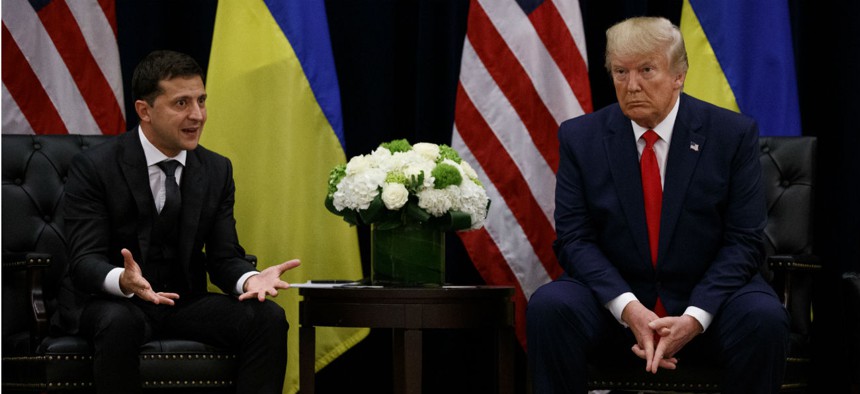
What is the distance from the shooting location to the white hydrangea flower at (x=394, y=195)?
3.21 meters

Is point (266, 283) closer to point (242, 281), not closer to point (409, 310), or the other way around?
point (242, 281)

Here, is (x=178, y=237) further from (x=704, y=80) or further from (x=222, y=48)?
(x=704, y=80)

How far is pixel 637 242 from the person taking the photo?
10.1 ft

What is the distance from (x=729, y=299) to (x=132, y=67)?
9.07 ft

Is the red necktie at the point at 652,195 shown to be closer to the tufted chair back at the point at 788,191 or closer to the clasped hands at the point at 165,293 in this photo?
the tufted chair back at the point at 788,191

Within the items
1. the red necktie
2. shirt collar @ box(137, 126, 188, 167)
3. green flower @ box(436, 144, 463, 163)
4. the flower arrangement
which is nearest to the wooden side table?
the flower arrangement

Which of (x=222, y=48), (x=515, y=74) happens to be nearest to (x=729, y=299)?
(x=515, y=74)

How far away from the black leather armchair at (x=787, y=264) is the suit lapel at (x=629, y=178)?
39cm

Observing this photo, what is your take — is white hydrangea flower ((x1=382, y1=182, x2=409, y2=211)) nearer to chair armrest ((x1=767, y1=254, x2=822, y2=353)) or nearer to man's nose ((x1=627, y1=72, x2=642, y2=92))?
man's nose ((x1=627, y1=72, x2=642, y2=92))

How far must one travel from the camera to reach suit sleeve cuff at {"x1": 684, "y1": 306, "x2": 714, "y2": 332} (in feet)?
9.38

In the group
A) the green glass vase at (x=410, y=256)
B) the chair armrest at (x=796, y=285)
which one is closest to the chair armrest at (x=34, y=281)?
the green glass vase at (x=410, y=256)

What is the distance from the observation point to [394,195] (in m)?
3.20

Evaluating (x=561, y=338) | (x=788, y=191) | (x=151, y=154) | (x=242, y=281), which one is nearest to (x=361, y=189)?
(x=242, y=281)

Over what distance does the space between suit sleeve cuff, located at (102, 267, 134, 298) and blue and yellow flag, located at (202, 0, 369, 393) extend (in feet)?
2.94
